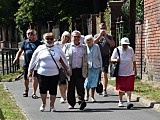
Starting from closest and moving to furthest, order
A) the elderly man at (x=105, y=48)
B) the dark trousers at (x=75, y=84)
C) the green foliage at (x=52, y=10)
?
the dark trousers at (x=75, y=84) → the elderly man at (x=105, y=48) → the green foliage at (x=52, y=10)

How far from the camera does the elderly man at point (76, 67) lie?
11.1m

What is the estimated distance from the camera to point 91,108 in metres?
11.2

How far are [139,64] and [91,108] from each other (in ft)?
18.6

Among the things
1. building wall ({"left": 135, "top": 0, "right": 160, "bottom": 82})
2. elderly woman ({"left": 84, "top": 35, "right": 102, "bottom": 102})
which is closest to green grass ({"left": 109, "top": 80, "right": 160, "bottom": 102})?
building wall ({"left": 135, "top": 0, "right": 160, "bottom": 82})

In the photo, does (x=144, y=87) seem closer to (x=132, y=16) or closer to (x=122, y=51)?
(x=122, y=51)

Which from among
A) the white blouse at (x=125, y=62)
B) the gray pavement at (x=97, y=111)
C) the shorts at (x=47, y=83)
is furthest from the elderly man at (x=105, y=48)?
the shorts at (x=47, y=83)

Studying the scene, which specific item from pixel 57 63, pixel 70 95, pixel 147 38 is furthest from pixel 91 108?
pixel 147 38

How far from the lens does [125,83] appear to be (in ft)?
37.0

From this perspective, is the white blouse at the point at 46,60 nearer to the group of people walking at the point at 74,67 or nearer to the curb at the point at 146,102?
the group of people walking at the point at 74,67

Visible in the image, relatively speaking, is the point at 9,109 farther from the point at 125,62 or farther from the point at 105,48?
the point at 105,48

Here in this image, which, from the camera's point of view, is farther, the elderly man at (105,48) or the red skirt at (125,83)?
the elderly man at (105,48)

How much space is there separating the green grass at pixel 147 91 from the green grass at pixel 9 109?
129 inches

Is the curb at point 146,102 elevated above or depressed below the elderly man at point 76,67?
below

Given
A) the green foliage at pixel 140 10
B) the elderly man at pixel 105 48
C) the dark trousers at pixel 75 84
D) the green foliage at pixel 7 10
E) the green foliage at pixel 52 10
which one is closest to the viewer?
the dark trousers at pixel 75 84
